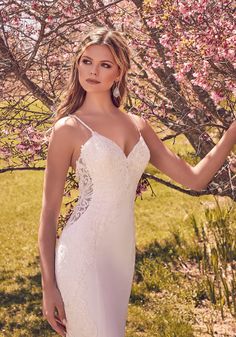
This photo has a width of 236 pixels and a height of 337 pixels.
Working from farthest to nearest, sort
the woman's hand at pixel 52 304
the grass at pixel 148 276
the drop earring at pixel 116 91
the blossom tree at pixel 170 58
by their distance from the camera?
the grass at pixel 148 276, the blossom tree at pixel 170 58, the drop earring at pixel 116 91, the woman's hand at pixel 52 304

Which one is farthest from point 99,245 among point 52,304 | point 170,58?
point 170,58

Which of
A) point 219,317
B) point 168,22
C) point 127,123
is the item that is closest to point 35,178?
point 219,317

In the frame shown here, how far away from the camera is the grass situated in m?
6.23

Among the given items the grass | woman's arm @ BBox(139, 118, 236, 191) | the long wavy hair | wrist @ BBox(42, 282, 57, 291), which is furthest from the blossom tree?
the grass

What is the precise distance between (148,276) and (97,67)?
4546 mm

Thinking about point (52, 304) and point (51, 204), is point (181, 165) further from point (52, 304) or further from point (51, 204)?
point (52, 304)

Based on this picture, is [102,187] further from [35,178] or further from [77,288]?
[35,178]

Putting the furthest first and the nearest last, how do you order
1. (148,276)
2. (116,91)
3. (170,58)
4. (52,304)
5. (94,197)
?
(148,276) → (170,58) → (116,91) → (94,197) → (52,304)

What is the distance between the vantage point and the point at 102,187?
9.12 ft

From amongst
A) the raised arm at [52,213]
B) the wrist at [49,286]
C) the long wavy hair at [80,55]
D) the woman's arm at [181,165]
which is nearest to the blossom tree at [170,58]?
the long wavy hair at [80,55]

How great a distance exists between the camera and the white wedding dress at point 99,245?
2672 millimetres

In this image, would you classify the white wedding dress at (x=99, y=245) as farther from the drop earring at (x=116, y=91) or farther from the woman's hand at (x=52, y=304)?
the drop earring at (x=116, y=91)

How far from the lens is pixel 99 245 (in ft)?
8.97

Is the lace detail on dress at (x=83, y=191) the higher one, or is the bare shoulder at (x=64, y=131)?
the bare shoulder at (x=64, y=131)
